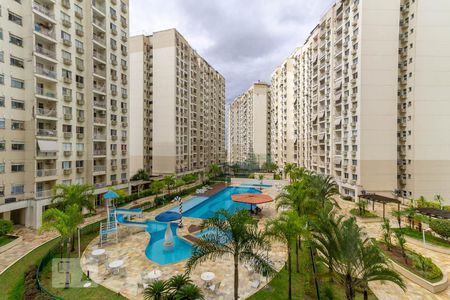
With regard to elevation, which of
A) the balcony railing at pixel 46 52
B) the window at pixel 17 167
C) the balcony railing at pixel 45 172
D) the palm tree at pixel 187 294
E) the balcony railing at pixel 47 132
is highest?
the balcony railing at pixel 46 52

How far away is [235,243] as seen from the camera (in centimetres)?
1102

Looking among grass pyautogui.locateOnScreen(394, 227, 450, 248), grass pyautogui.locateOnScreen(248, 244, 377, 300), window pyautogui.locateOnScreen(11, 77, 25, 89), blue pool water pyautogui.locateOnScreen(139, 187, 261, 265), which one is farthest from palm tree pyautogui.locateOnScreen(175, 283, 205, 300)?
window pyautogui.locateOnScreen(11, 77, 25, 89)

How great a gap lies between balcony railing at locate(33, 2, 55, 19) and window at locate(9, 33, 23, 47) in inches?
159

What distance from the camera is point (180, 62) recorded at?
53219mm

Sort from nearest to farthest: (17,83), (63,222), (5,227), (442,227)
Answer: (63,222) → (442,227) → (5,227) → (17,83)

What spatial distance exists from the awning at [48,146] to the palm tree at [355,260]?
99.8 ft

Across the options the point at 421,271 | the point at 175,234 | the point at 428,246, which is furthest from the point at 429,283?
the point at 175,234

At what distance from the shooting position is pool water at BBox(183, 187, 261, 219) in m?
31.7

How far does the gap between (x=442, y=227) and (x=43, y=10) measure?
4815cm

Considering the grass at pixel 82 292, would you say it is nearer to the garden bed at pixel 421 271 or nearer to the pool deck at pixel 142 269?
the pool deck at pixel 142 269

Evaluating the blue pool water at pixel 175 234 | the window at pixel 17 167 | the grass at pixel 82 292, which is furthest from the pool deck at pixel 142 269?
the window at pixel 17 167

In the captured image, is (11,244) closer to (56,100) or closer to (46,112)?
(46,112)

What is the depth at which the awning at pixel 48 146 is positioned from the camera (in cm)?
2503

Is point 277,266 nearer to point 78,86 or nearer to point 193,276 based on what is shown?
point 193,276
